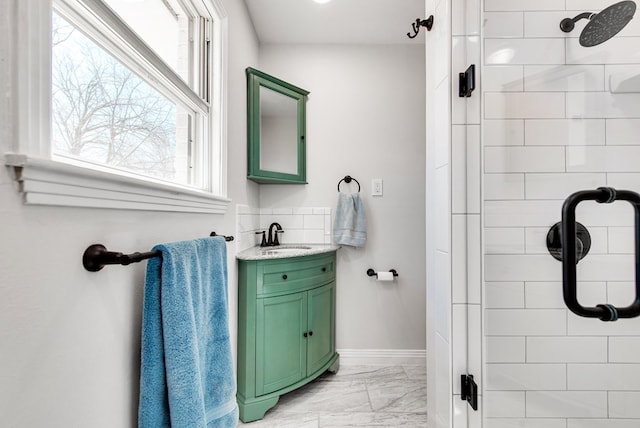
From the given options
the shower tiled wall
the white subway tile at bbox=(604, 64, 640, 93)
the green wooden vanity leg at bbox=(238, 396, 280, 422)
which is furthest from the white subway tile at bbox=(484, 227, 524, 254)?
the green wooden vanity leg at bbox=(238, 396, 280, 422)

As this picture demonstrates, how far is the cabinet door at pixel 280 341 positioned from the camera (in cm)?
162

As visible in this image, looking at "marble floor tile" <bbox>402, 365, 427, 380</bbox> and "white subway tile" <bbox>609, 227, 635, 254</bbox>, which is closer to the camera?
"white subway tile" <bbox>609, 227, 635, 254</bbox>

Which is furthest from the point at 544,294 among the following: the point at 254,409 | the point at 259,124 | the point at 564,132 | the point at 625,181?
the point at 259,124

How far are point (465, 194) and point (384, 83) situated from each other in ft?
5.54

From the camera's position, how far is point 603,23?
3.20 feet

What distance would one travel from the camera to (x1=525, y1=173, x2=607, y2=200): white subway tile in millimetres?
992

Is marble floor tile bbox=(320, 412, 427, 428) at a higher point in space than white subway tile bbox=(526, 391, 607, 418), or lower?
lower

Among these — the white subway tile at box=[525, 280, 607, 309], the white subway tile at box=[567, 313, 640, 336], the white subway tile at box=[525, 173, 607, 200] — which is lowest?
the white subway tile at box=[567, 313, 640, 336]

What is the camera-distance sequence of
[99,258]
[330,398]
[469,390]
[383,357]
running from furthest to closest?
[383,357], [330,398], [469,390], [99,258]

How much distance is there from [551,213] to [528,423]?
79cm

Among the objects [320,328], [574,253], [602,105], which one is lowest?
[320,328]

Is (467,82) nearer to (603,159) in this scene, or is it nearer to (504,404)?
(603,159)

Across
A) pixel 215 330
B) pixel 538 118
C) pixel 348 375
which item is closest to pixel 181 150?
pixel 215 330

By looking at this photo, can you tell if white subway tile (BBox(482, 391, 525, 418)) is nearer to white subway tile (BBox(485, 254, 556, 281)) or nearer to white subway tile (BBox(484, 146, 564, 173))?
white subway tile (BBox(485, 254, 556, 281))
